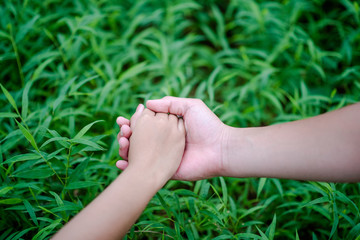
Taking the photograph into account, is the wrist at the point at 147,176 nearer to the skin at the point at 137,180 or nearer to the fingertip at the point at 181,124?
the skin at the point at 137,180

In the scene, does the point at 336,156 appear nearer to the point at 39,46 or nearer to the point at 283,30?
the point at 283,30

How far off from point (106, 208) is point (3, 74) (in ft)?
5.31

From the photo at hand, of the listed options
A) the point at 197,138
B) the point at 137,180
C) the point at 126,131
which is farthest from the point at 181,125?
A: the point at 137,180

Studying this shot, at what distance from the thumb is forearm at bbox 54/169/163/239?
42 cm

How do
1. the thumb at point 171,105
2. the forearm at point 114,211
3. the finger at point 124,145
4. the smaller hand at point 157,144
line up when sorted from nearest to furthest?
the forearm at point 114,211
the smaller hand at point 157,144
the finger at point 124,145
the thumb at point 171,105

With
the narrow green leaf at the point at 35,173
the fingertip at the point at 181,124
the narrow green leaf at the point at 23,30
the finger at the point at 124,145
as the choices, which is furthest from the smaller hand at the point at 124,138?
the narrow green leaf at the point at 23,30

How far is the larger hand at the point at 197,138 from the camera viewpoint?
147 cm

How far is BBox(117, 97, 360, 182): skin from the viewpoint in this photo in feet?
4.06

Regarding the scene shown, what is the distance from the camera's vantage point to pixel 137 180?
1247 mm

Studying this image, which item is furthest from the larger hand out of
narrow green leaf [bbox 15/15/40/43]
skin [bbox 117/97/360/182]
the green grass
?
narrow green leaf [bbox 15/15/40/43]

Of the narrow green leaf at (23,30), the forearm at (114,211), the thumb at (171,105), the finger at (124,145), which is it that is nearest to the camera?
the forearm at (114,211)

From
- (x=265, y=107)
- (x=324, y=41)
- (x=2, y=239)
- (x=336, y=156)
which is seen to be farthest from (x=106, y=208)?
(x=324, y=41)

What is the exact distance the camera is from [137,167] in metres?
1.30

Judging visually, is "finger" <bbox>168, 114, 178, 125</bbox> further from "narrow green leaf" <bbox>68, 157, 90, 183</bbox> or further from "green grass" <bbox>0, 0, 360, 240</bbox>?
"narrow green leaf" <bbox>68, 157, 90, 183</bbox>
